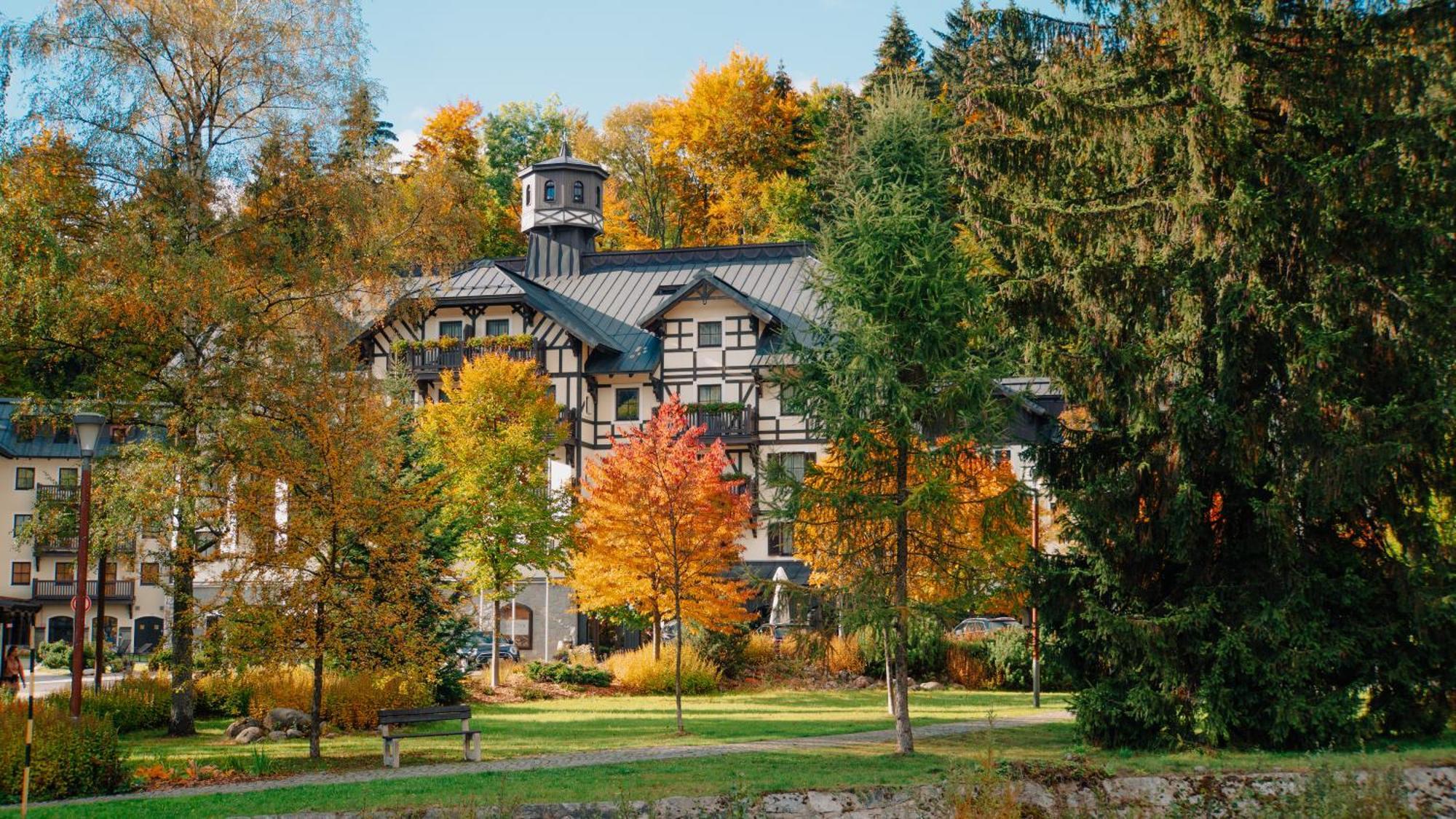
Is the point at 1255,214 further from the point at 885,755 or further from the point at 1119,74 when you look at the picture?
the point at 885,755

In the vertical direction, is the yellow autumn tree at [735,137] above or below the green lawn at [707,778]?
above

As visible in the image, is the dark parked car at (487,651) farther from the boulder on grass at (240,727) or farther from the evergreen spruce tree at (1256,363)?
the evergreen spruce tree at (1256,363)

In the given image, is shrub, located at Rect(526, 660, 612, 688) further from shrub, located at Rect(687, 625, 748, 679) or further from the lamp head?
the lamp head

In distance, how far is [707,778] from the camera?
16.5m

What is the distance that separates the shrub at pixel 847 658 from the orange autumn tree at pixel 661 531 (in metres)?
3.45

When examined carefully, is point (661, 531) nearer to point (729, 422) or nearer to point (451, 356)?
point (729, 422)

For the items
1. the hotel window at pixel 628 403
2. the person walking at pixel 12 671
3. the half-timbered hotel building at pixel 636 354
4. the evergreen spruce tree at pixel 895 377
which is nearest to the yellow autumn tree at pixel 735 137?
the half-timbered hotel building at pixel 636 354

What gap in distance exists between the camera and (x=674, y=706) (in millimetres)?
29062

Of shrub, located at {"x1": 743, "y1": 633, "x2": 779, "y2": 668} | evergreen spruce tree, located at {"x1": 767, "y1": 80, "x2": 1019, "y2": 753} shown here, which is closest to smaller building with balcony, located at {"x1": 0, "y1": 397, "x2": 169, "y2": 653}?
shrub, located at {"x1": 743, "y1": 633, "x2": 779, "y2": 668}

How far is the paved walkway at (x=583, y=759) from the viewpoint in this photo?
1675 centimetres

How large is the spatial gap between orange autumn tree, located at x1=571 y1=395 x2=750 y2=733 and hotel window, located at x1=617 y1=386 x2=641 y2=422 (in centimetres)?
1182

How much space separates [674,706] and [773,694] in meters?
3.86

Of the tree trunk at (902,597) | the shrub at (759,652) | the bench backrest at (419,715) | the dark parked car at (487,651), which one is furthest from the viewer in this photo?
the dark parked car at (487,651)

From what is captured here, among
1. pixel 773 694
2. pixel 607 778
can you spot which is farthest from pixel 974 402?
pixel 773 694
